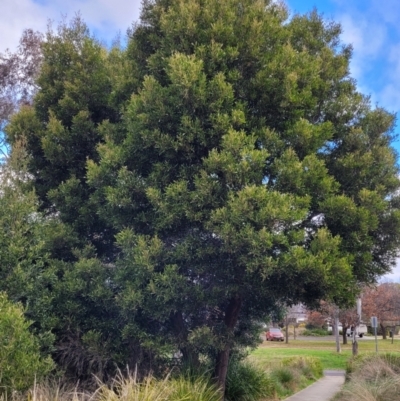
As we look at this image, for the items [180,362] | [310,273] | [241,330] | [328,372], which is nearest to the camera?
[310,273]

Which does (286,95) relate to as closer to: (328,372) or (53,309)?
(53,309)

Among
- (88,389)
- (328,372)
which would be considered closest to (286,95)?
(88,389)

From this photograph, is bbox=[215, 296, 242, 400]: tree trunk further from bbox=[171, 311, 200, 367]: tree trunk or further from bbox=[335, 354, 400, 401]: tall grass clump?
bbox=[335, 354, 400, 401]: tall grass clump

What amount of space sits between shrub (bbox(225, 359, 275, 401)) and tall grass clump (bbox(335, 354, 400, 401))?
1.84 metres

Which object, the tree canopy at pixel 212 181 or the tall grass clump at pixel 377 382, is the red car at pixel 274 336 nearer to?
the tall grass clump at pixel 377 382

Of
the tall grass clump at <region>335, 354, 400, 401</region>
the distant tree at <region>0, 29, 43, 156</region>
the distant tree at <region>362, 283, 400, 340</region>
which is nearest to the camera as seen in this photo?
the tall grass clump at <region>335, 354, 400, 401</region>

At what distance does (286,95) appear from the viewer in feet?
25.8

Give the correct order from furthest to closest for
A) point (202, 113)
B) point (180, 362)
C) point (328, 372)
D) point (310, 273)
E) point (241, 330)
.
→ point (328, 372), point (241, 330), point (180, 362), point (202, 113), point (310, 273)

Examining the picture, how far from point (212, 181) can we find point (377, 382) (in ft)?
20.3

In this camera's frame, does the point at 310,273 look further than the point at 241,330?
No

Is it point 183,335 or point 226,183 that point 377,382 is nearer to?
point 183,335

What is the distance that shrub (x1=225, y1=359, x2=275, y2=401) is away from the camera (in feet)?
35.1

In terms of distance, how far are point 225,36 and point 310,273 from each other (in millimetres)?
4174

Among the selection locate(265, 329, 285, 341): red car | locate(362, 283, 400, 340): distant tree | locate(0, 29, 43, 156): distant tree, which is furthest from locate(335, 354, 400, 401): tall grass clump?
locate(265, 329, 285, 341): red car
